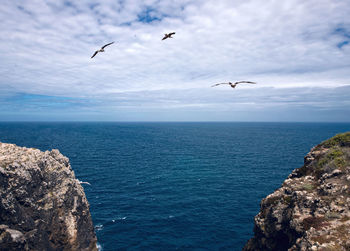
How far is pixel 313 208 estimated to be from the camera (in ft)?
68.7

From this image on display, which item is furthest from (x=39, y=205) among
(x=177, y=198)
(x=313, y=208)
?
(x=313, y=208)

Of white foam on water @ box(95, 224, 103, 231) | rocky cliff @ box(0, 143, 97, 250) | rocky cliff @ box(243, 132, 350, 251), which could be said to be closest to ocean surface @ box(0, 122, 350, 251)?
white foam on water @ box(95, 224, 103, 231)

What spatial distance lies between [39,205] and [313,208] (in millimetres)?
37817

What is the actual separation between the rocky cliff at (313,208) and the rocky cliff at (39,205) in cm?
2837

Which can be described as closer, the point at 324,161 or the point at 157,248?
the point at 324,161

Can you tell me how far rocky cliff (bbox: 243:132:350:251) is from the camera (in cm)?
1736

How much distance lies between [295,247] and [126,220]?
38831mm

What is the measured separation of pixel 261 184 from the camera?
68000mm

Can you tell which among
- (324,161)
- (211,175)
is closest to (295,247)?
(324,161)

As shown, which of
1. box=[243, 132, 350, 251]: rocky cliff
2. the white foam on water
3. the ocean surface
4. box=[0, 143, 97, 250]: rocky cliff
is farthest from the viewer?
the white foam on water

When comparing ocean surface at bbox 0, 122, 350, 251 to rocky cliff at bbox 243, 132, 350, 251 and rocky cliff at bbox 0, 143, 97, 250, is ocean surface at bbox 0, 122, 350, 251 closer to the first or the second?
rocky cliff at bbox 0, 143, 97, 250

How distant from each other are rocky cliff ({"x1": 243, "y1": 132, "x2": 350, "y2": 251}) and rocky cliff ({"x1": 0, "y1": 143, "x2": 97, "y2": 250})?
28.4 m

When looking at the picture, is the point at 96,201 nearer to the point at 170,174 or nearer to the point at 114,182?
the point at 114,182

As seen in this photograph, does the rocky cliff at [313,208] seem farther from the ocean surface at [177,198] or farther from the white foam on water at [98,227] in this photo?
the white foam on water at [98,227]
